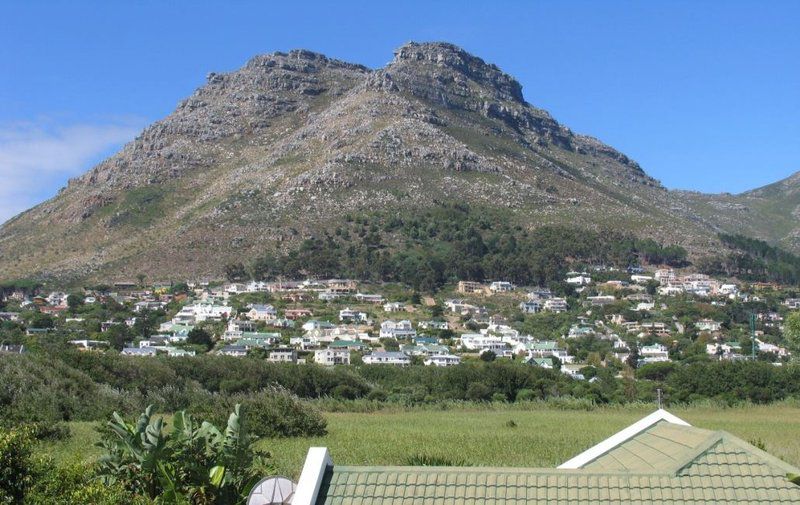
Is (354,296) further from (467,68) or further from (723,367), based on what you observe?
(467,68)

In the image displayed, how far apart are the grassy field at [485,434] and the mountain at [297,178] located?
66088 millimetres

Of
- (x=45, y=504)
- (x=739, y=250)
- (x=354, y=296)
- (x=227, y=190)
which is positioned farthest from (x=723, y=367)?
(x=227, y=190)

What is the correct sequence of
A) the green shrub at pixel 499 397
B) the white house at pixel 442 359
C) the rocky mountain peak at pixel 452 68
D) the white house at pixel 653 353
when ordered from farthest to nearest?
the rocky mountain peak at pixel 452 68 → the white house at pixel 653 353 → the white house at pixel 442 359 → the green shrub at pixel 499 397

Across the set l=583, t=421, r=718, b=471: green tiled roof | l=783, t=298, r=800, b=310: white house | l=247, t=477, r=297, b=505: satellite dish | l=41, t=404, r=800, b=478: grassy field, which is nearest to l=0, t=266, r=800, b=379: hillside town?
l=783, t=298, r=800, b=310: white house

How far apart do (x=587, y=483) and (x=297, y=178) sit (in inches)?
3931

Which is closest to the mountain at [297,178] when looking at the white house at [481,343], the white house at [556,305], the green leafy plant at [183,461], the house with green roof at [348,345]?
the white house at [556,305]

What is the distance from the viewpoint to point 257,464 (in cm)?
1020

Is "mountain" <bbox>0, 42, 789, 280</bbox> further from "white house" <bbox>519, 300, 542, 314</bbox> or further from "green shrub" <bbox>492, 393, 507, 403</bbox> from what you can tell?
"green shrub" <bbox>492, 393, 507, 403</bbox>

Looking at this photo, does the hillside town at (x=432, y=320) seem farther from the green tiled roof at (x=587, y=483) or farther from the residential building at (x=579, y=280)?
the green tiled roof at (x=587, y=483)

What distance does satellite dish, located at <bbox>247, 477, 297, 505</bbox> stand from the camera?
320 inches

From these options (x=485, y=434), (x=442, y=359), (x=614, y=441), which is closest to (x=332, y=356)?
(x=442, y=359)

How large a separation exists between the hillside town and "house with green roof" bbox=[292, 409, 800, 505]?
47622mm

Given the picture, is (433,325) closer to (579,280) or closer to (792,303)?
(579,280)

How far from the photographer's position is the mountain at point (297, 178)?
322 feet
